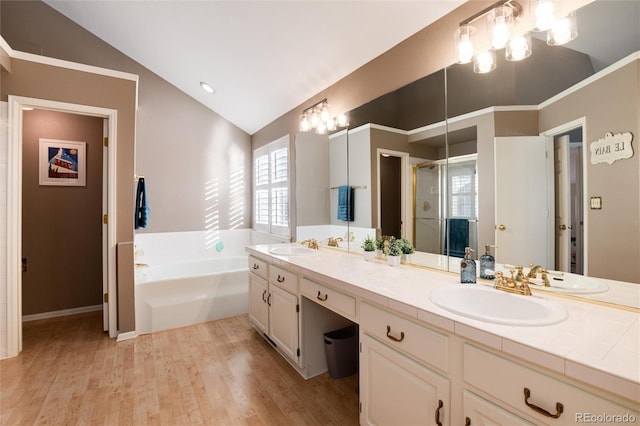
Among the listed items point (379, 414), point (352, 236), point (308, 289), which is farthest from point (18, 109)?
point (379, 414)

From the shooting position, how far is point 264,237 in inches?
166

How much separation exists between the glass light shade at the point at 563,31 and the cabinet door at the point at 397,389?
1547 millimetres

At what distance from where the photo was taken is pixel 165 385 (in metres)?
2.05

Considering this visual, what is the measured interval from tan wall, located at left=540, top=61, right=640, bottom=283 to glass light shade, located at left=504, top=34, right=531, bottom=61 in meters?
0.36

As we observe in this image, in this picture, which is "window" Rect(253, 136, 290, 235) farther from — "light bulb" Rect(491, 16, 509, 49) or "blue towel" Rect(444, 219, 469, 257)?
"light bulb" Rect(491, 16, 509, 49)

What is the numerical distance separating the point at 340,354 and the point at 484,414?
1247 millimetres

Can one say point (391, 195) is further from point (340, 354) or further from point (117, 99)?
point (117, 99)

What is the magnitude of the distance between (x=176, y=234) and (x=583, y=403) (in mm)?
4190

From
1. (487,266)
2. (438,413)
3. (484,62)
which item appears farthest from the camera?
(484,62)

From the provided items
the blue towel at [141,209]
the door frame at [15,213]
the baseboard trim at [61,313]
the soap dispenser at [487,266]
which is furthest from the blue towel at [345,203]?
the baseboard trim at [61,313]

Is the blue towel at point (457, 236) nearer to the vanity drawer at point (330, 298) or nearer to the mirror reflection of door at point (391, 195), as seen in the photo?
the mirror reflection of door at point (391, 195)

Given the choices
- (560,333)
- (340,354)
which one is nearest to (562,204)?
(560,333)

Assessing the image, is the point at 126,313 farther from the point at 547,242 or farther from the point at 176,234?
the point at 547,242

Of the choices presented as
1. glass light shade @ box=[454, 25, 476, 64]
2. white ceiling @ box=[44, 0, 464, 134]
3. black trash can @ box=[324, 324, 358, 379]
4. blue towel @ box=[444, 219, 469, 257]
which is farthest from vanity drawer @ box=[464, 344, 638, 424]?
white ceiling @ box=[44, 0, 464, 134]
